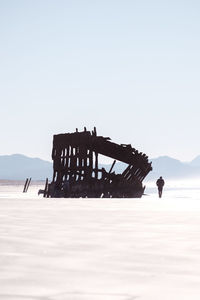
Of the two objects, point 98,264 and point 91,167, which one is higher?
point 91,167

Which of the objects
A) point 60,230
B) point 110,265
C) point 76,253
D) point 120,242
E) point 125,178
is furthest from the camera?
point 125,178

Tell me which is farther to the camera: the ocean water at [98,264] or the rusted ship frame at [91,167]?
the rusted ship frame at [91,167]

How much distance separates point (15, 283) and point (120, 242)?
11.1ft

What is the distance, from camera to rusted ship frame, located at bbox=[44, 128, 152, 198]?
113 feet

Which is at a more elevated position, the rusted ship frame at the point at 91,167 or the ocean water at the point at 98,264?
the rusted ship frame at the point at 91,167

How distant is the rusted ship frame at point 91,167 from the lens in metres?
34.3

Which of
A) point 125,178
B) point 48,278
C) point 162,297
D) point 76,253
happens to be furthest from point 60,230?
point 125,178

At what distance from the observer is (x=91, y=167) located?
112 feet

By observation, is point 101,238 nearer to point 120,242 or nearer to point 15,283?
point 120,242

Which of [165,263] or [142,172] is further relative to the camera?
[142,172]

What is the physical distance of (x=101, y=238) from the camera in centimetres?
845

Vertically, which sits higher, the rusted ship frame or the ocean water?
the rusted ship frame

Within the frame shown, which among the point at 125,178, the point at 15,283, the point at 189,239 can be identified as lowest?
the point at 15,283

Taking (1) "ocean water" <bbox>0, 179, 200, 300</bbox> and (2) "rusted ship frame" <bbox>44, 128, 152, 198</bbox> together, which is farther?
(2) "rusted ship frame" <bbox>44, 128, 152, 198</bbox>
